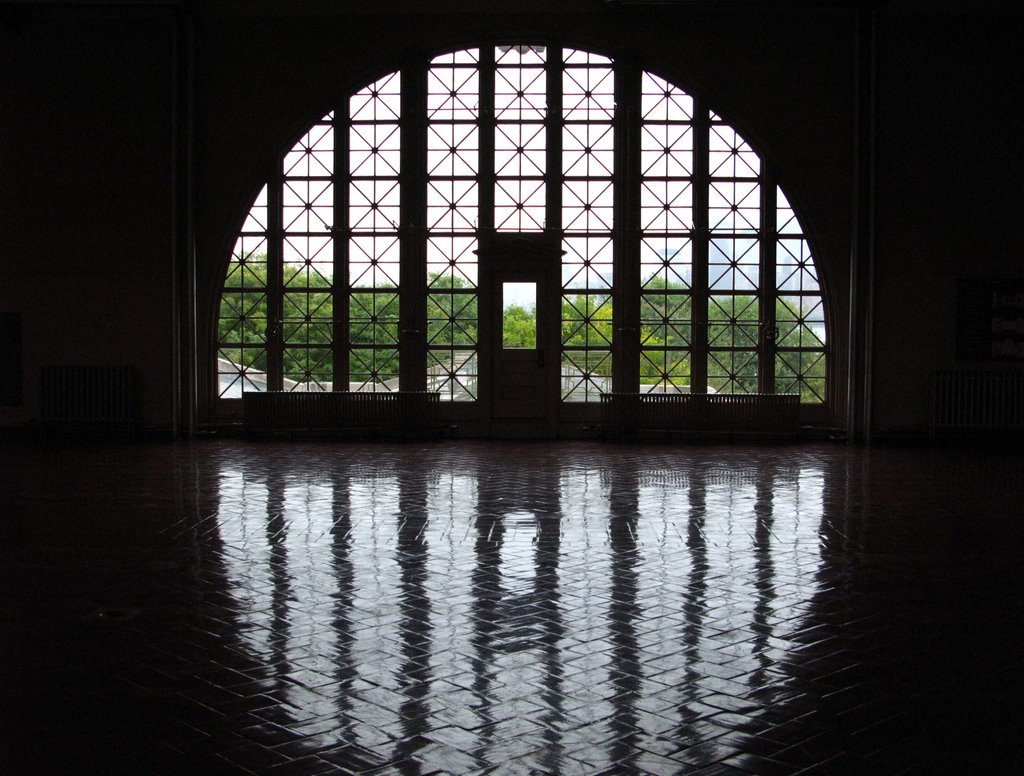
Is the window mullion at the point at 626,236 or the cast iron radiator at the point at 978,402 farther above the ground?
the window mullion at the point at 626,236

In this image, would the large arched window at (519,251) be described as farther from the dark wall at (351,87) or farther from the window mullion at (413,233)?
the dark wall at (351,87)

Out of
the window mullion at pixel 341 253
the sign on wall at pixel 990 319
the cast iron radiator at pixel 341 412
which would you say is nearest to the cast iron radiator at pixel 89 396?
the cast iron radiator at pixel 341 412

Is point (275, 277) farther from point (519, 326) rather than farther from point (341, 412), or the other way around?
point (519, 326)

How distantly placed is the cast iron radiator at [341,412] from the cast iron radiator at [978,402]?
6594 mm

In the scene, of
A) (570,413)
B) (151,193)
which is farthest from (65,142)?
(570,413)

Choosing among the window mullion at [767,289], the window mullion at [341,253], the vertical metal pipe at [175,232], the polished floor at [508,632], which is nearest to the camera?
the polished floor at [508,632]

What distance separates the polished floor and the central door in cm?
551

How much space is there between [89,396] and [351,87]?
17.6ft

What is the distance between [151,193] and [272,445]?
12.6ft

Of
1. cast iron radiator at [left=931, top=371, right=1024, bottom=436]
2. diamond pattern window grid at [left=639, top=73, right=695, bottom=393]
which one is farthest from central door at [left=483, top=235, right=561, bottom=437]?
cast iron radiator at [left=931, top=371, right=1024, bottom=436]

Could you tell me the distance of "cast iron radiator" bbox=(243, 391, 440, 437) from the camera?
13320mm

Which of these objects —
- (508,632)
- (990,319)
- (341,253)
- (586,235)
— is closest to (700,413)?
(586,235)

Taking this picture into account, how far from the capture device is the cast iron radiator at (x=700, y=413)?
1324 cm

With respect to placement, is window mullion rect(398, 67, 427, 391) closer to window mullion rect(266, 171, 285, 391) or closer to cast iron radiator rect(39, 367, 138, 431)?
window mullion rect(266, 171, 285, 391)
